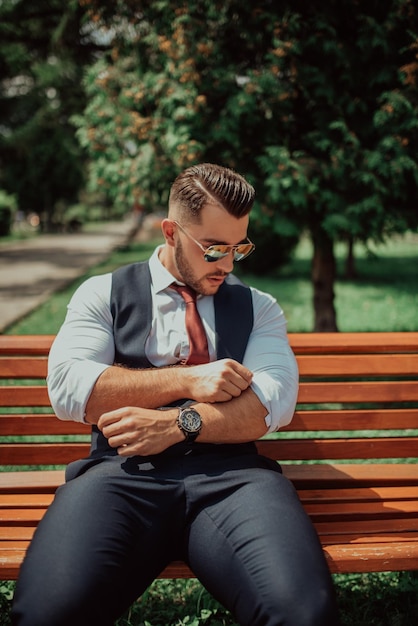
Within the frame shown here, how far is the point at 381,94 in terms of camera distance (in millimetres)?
5684

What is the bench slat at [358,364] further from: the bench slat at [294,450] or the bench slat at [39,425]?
the bench slat at [39,425]

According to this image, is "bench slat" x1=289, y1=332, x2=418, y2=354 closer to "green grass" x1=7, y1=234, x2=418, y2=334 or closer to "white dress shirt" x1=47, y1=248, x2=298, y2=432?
"white dress shirt" x1=47, y1=248, x2=298, y2=432

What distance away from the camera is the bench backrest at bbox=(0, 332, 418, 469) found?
9.41 feet

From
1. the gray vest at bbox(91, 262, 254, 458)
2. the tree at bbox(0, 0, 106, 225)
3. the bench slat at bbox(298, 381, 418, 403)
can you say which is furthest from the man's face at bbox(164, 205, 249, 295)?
the tree at bbox(0, 0, 106, 225)

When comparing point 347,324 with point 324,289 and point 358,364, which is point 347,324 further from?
point 358,364

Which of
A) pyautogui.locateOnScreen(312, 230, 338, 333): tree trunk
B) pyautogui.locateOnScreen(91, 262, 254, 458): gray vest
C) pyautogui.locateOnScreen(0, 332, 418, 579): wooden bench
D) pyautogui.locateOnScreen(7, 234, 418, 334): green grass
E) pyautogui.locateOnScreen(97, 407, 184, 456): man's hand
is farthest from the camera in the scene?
pyautogui.locateOnScreen(7, 234, 418, 334): green grass

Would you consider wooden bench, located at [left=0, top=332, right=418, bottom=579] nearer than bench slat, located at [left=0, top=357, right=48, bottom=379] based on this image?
Yes

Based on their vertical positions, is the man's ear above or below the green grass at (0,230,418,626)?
above

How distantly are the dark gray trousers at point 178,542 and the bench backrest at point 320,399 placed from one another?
0.54 meters

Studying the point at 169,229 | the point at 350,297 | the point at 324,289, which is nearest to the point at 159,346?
the point at 169,229

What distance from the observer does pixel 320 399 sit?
9.69ft

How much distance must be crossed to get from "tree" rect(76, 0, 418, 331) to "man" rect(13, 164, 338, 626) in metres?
3.43

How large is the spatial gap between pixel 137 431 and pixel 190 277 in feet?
2.25

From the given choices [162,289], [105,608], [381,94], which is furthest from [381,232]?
[105,608]
